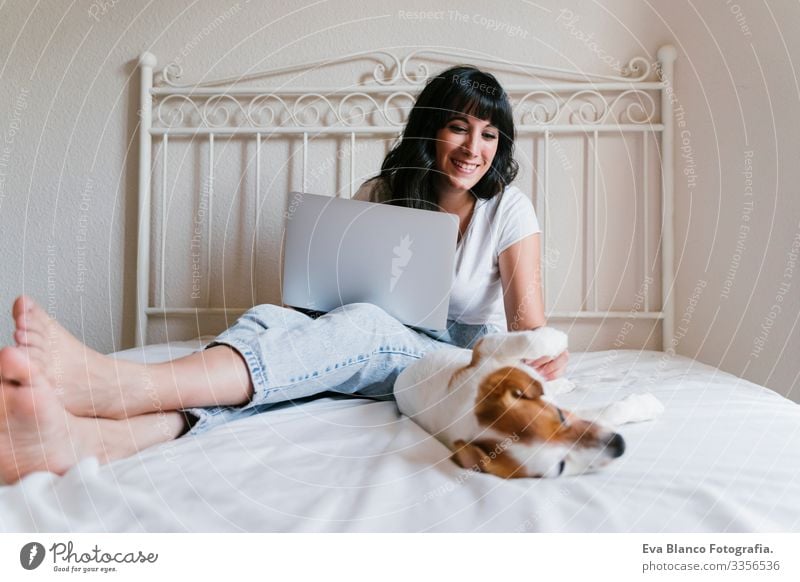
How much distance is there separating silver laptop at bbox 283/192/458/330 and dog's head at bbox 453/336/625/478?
294 millimetres

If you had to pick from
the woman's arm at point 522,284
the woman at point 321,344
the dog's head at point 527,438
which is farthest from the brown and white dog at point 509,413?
the woman's arm at point 522,284

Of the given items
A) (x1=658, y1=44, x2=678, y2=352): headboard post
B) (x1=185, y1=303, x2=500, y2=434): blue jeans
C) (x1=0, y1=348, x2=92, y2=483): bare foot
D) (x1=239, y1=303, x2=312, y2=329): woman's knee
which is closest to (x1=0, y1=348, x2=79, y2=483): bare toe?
(x1=0, y1=348, x2=92, y2=483): bare foot

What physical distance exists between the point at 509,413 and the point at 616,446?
88mm

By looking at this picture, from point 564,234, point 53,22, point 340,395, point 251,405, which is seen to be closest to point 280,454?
point 251,405

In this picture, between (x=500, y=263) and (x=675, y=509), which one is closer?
(x=675, y=509)

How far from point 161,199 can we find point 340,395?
2.60 ft

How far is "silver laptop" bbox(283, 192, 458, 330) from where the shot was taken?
0.84m

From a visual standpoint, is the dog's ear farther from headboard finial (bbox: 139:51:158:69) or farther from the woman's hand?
headboard finial (bbox: 139:51:158:69)

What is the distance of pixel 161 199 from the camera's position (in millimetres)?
1354

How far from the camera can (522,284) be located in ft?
3.14

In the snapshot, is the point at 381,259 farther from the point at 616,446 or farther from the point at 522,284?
the point at 616,446

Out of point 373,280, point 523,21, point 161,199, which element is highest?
point 523,21

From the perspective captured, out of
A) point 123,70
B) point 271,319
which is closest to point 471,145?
point 271,319
